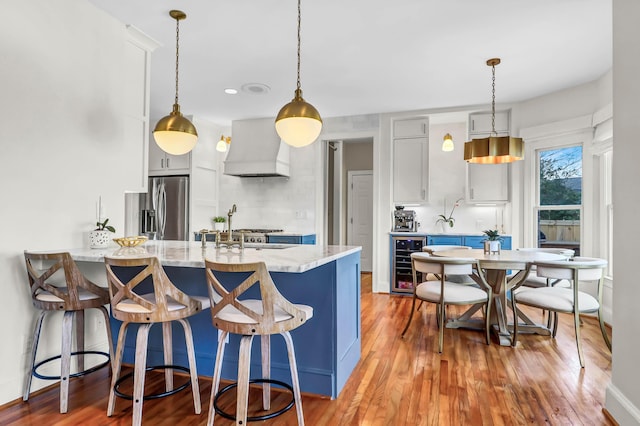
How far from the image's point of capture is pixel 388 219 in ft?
17.7

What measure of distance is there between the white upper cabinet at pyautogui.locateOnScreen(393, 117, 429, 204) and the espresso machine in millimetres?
171

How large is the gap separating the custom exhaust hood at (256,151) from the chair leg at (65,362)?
3619 millimetres

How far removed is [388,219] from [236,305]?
3935mm

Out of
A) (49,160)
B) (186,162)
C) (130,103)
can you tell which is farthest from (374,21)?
(186,162)

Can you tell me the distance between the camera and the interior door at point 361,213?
7336 millimetres

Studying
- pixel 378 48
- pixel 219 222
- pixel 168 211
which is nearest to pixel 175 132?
pixel 378 48

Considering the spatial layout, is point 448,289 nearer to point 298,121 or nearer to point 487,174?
point 298,121

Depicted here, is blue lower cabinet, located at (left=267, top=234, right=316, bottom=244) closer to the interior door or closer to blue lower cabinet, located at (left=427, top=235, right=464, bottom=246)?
blue lower cabinet, located at (left=427, top=235, right=464, bottom=246)

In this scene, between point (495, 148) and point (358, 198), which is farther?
point (358, 198)

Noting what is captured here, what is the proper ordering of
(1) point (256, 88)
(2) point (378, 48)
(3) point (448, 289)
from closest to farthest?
(3) point (448, 289)
(2) point (378, 48)
(1) point (256, 88)

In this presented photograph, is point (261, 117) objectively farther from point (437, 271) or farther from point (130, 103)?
point (437, 271)

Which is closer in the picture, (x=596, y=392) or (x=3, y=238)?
(x=3, y=238)

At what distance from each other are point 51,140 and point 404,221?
13.7 ft

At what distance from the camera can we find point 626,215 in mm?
1923
